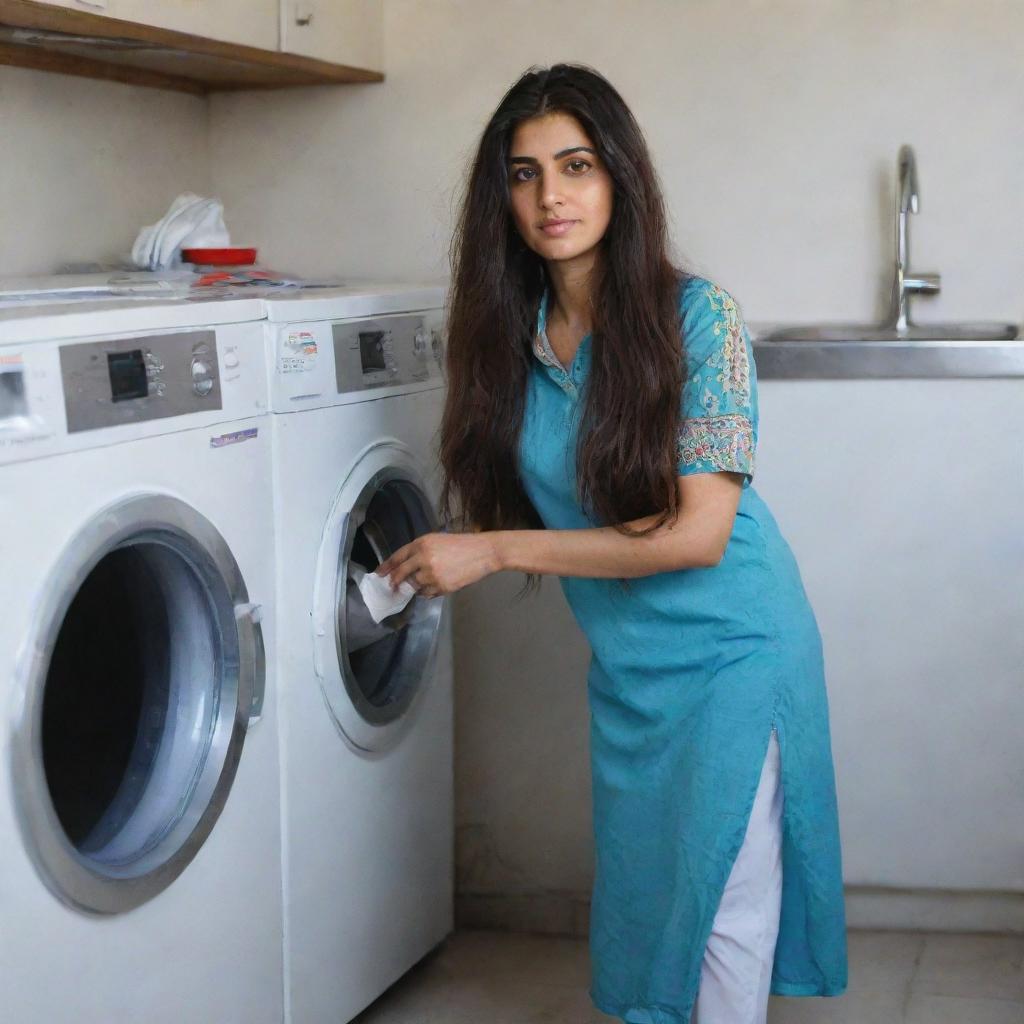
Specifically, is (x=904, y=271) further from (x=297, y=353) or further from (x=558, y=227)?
(x=297, y=353)

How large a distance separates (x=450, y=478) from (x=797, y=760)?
1.79ft

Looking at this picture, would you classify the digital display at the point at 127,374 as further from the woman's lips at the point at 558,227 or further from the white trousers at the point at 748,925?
→ the white trousers at the point at 748,925

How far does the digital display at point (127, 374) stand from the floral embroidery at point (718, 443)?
0.59 m

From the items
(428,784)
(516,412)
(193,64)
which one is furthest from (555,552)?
(193,64)

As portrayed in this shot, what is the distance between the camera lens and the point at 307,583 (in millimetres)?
1859

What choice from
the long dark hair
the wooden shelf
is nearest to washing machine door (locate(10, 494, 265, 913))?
the long dark hair

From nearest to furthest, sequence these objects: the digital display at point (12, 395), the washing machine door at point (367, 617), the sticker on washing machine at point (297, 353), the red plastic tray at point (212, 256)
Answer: the digital display at point (12, 395), the sticker on washing machine at point (297, 353), the washing machine door at point (367, 617), the red plastic tray at point (212, 256)

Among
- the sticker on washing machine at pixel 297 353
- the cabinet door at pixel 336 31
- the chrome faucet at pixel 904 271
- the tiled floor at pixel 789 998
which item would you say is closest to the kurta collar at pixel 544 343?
the sticker on washing machine at pixel 297 353

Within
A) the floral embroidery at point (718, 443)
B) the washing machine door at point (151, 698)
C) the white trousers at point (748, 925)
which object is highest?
the floral embroidery at point (718, 443)

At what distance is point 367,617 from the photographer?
6.61ft

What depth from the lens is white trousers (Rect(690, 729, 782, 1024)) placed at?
1.66 m

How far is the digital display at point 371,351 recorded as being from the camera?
1.97 meters

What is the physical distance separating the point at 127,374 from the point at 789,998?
149 cm

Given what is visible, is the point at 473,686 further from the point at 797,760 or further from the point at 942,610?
the point at 797,760
